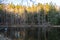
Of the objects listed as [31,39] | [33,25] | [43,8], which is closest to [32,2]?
[43,8]

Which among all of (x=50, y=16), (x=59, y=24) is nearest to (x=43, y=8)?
(x=50, y=16)

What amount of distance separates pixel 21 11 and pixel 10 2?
419 millimetres

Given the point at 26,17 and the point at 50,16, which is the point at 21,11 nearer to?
the point at 26,17

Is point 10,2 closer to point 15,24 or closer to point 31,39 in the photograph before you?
point 15,24

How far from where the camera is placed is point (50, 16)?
4.84m

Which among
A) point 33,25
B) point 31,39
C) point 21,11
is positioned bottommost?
point 31,39

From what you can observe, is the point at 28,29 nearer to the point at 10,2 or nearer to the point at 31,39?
the point at 31,39

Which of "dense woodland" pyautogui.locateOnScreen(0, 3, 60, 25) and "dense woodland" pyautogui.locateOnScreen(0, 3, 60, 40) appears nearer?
Answer: "dense woodland" pyautogui.locateOnScreen(0, 3, 60, 40)

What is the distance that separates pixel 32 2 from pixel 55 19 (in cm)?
85

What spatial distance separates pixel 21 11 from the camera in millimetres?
5008

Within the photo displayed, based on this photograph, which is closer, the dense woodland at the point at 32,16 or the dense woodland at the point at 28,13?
the dense woodland at the point at 32,16

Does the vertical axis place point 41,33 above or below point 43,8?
below

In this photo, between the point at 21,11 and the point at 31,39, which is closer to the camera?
the point at 31,39

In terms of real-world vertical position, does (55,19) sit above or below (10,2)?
below
